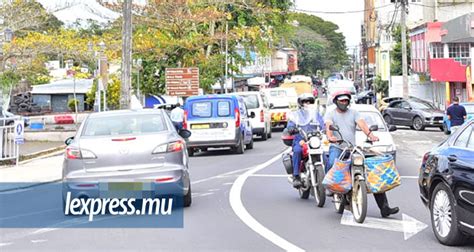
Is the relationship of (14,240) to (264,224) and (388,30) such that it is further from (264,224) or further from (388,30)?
(388,30)

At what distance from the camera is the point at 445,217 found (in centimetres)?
836

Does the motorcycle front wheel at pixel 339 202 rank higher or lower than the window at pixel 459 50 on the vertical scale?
lower

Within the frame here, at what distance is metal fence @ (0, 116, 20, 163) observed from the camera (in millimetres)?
20703

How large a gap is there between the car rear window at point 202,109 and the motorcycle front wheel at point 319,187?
1143 cm

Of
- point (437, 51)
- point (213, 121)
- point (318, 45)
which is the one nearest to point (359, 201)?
point (213, 121)

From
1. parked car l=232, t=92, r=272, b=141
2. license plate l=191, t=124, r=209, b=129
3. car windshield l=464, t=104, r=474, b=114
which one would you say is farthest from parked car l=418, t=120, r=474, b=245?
car windshield l=464, t=104, r=474, b=114

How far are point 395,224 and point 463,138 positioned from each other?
182cm

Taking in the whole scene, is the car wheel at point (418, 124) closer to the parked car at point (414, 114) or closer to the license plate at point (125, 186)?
the parked car at point (414, 114)

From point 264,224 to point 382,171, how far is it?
173cm

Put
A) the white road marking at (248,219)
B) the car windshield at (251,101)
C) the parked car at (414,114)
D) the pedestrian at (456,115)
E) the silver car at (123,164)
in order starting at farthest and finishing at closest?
1. the parked car at (414,114)
2. the car windshield at (251,101)
3. the pedestrian at (456,115)
4. the silver car at (123,164)
5. the white road marking at (248,219)

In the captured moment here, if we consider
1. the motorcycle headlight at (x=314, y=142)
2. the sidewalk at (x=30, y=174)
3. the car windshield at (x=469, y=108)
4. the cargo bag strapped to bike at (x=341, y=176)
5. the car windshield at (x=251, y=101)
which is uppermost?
the car windshield at (x=251, y=101)

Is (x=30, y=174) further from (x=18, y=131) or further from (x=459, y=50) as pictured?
(x=459, y=50)

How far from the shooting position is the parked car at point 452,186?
7777 millimetres

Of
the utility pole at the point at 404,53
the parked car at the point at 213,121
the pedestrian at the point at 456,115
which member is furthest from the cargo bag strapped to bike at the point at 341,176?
the utility pole at the point at 404,53
